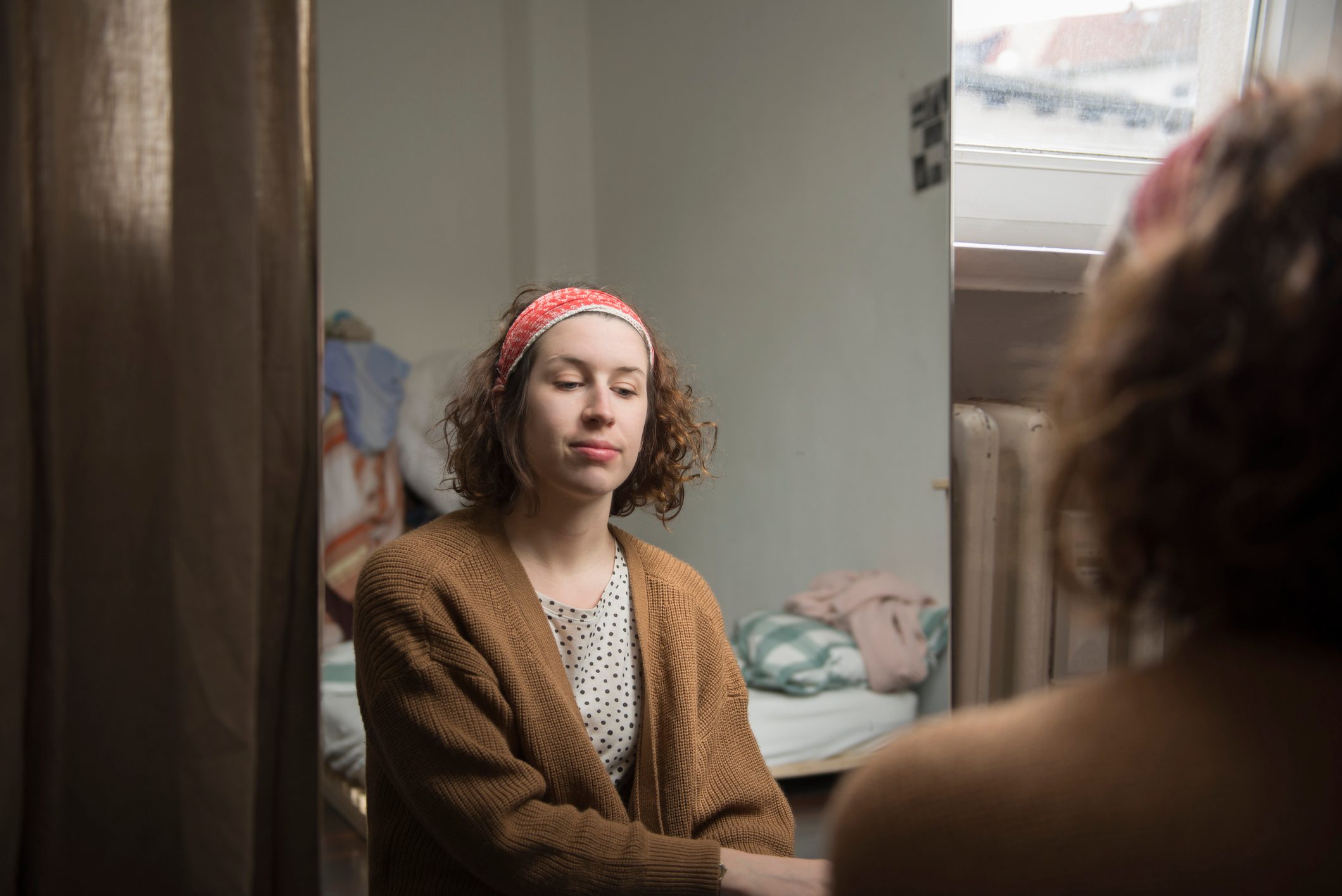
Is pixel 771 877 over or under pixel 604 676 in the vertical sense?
under

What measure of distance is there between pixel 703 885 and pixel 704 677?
0.23 m

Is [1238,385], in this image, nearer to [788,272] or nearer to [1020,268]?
[1020,268]

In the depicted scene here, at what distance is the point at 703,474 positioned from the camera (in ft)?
4.03

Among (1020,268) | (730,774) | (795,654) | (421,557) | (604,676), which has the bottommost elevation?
(795,654)

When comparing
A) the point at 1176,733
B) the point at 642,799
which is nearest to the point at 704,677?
the point at 642,799

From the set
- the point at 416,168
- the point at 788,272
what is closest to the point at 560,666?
the point at 788,272

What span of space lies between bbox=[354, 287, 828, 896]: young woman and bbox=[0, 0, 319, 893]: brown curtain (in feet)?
1.01

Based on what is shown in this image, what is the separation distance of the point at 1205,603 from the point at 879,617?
70.5 inches

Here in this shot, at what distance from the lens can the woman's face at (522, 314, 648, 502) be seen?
103 centimetres

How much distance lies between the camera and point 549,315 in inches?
42.4

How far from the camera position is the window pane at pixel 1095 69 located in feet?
5.78

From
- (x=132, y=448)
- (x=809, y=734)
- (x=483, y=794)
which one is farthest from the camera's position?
(x=809, y=734)

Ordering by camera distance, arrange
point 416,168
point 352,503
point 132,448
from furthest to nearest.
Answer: point 416,168 → point 352,503 → point 132,448

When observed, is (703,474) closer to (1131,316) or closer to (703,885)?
(703,885)
